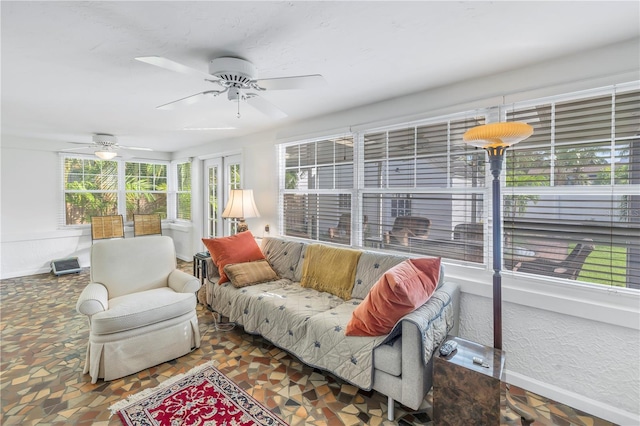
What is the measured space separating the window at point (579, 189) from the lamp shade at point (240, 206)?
2857mm

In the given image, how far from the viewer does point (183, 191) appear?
20.5 feet

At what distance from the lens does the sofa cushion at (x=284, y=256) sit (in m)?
3.24

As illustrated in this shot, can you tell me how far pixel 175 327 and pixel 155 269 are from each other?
72cm

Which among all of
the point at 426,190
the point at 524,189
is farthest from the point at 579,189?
the point at 426,190

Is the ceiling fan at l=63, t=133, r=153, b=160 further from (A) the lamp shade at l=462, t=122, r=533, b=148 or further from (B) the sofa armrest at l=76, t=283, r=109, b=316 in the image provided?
(A) the lamp shade at l=462, t=122, r=533, b=148

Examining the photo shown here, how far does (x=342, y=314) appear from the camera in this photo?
2283mm

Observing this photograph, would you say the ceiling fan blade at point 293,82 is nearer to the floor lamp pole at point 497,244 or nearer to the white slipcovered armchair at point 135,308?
the floor lamp pole at point 497,244

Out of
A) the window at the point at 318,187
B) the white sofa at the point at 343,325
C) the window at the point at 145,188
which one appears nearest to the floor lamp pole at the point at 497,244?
the white sofa at the point at 343,325

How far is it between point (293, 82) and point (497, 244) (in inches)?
63.8

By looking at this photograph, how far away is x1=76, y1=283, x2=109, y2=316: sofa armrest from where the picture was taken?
2160 millimetres

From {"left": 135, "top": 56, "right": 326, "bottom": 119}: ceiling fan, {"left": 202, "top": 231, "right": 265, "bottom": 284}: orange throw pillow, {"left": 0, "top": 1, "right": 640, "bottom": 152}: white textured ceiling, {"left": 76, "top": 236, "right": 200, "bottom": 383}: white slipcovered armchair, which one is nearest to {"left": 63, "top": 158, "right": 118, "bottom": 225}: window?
{"left": 0, "top": 1, "right": 640, "bottom": 152}: white textured ceiling

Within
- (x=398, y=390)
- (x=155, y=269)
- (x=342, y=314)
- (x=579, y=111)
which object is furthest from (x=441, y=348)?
(x=155, y=269)

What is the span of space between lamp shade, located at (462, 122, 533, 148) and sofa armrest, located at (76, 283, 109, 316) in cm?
285

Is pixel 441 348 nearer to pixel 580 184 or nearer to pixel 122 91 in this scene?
pixel 580 184
